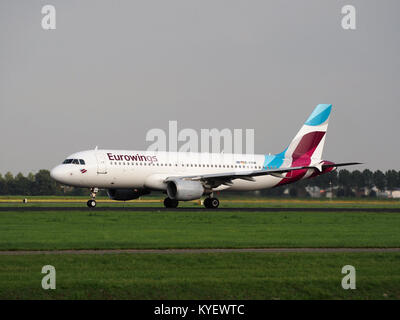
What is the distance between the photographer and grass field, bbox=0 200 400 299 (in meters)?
14.0

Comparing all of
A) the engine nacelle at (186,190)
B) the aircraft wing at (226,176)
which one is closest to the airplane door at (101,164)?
the aircraft wing at (226,176)

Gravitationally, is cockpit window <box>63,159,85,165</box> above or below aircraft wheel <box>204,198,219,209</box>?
above

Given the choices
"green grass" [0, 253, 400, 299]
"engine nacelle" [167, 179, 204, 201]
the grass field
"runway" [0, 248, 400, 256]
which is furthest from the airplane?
"green grass" [0, 253, 400, 299]

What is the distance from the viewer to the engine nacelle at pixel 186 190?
152 feet

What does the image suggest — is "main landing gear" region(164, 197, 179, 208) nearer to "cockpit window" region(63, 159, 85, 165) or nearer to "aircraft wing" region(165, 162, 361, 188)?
"aircraft wing" region(165, 162, 361, 188)

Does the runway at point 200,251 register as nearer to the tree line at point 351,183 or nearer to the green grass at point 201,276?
the green grass at point 201,276

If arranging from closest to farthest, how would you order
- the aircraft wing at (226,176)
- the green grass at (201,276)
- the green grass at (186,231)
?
1. the green grass at (201,276)
2. the green grass at (186,231)
3. the aircraft wing at (226,176)

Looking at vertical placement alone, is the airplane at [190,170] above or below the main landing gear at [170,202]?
above

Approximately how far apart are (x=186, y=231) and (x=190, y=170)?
2488 centimetres

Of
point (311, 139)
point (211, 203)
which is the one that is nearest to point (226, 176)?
point (211, 203)

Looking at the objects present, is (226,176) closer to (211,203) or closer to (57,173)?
(211,203)

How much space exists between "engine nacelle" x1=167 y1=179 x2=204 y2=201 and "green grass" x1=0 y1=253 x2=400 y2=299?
27.3m
